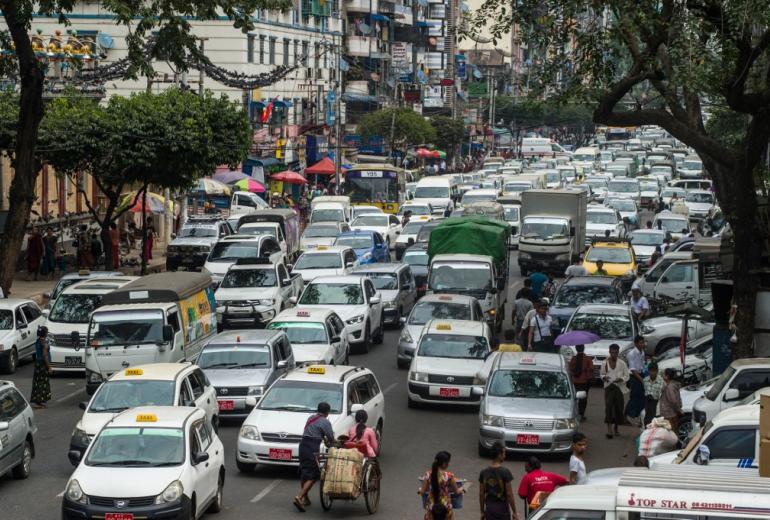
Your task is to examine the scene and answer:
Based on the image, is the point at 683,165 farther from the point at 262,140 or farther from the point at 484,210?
the point at 484,210

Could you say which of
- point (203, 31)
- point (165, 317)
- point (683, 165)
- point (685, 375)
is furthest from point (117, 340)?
point (683, 165)

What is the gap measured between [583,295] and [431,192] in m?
32.3

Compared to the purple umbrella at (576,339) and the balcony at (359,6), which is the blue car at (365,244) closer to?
the purple umbrella at (576,339)

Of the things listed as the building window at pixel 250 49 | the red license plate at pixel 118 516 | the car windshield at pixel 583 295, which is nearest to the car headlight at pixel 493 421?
the red license plate at pixel 118 516

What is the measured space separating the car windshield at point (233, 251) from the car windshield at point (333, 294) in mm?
8230

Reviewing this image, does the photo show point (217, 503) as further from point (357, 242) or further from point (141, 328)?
point (357, 242)

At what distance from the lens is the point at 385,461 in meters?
21.1

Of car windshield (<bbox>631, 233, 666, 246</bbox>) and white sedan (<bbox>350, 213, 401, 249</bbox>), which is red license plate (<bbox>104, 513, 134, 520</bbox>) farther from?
white sedan (<bbox>350, 213, 401, 249</bbox>)

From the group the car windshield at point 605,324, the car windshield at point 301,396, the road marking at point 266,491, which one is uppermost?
the car windshield at point 301,396

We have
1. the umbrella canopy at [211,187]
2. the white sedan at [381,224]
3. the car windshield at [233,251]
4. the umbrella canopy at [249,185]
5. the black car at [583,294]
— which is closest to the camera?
the black car at [583,294]

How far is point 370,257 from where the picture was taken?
4306cm

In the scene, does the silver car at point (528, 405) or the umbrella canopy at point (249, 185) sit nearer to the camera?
the silver car at point (528, 405)

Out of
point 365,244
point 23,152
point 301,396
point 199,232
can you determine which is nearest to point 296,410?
point 301,396

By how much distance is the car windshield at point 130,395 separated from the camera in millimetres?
19906
